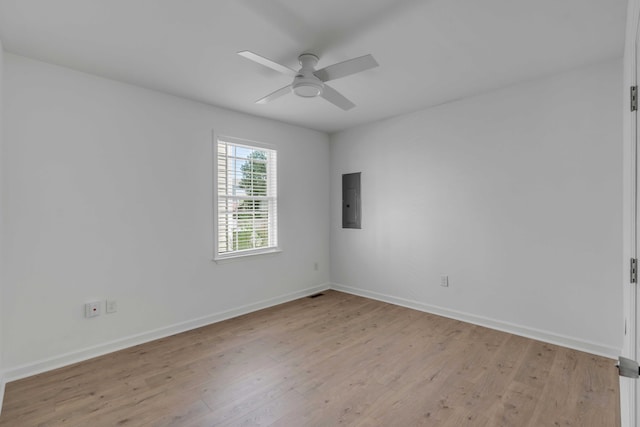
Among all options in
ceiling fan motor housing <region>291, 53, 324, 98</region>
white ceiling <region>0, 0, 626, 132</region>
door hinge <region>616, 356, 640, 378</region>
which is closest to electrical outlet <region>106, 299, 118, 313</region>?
white ceiling <region>0, 0, 626, 132</region>

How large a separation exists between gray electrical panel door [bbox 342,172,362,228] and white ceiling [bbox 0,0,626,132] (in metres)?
1.70

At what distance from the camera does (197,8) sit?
189 cm

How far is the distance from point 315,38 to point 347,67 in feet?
1.09

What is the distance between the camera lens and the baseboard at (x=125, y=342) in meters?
2.41

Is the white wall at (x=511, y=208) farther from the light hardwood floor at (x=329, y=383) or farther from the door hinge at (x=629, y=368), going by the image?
the door hinge at (x=629, y=368)

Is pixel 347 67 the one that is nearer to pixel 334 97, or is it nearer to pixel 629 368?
pixel 334 97

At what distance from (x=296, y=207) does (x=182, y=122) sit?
183 cm

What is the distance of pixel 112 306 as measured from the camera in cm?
284

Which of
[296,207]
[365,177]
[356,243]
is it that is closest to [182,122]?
[296,207]

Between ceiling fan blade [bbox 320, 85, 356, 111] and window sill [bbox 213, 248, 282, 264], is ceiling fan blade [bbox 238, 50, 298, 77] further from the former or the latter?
window sill [bbox 213, 248, 282, 264]

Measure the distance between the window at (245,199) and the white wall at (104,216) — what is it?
0.15 meters

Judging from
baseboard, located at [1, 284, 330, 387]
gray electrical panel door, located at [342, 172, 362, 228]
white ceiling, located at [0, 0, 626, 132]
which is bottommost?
baseboard, located at [1, 284, 330, 387]

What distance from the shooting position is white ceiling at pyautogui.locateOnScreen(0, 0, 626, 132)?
189cm

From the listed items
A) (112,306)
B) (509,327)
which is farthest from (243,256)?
(509,327)
